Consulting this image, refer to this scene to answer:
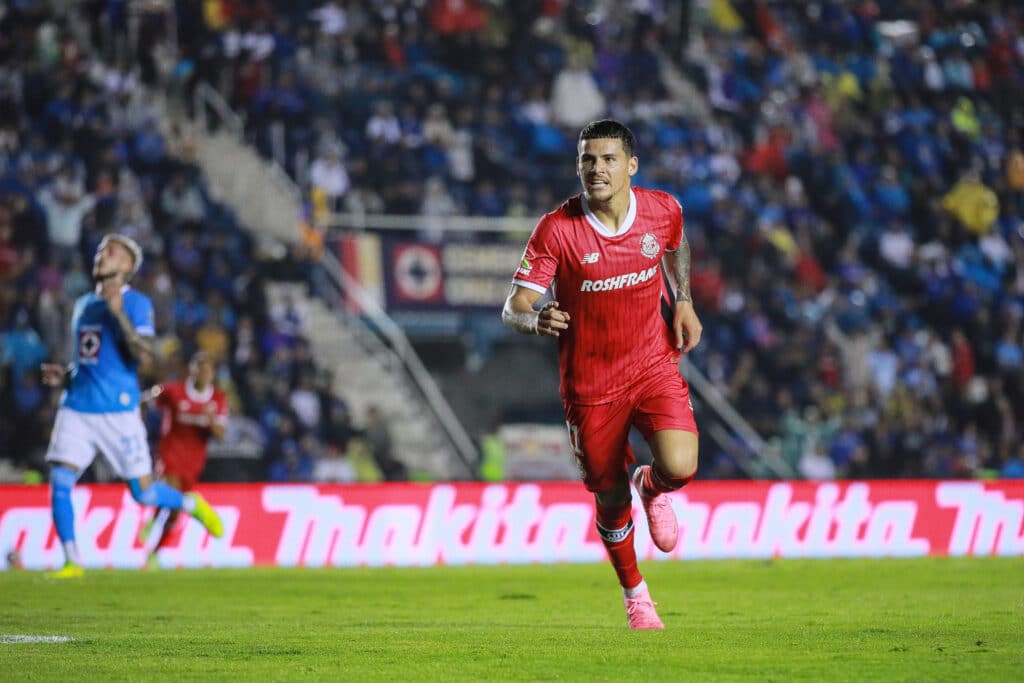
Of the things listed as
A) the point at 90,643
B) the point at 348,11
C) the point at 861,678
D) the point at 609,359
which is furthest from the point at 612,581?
the point at 348,11

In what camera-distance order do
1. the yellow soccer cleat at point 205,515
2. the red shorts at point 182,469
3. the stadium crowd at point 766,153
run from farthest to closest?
the stadium crowd at point 766,153 → the red shorts at point 182,469 → the yellow soccer cleat at point 205,515

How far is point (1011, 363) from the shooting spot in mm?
22922

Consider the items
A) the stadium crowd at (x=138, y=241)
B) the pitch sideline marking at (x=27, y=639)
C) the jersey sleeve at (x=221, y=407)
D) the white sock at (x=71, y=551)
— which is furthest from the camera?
the stadium crowd at (x=138, y=241)

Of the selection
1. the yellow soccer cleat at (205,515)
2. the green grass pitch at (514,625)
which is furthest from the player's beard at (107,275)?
the yellow soccer cleat at (205,515)

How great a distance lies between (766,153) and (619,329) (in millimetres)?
17483

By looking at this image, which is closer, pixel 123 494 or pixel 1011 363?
pixel 123 494

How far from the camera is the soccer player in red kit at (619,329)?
7.98 meters

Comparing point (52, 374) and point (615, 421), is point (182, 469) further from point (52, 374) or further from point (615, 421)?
point (615, 421)

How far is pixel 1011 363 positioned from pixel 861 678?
704 inches

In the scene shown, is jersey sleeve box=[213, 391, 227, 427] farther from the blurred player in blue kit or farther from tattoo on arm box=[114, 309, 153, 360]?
tattoo on arm box=[114, 309, 153, 360]

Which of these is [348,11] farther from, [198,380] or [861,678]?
[861,678]

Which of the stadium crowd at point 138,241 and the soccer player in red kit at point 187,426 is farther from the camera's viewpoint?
the stadium crowd at point 138,241

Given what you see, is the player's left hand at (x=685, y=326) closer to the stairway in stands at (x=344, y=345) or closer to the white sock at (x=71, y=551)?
the white sock at (x=71, y=551)

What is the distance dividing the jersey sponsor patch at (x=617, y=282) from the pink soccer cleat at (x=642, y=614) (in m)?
1.66
